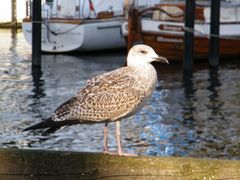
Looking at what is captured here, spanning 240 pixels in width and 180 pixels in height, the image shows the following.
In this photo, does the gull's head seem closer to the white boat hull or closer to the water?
the water

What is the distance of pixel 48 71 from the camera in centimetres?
2703

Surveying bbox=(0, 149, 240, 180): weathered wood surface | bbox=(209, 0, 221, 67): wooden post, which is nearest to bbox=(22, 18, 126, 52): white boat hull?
bbox=(209, 0, 221, 67): wooden post

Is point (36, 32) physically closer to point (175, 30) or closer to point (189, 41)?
point (189, 41)

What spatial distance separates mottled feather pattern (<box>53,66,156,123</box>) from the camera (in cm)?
552

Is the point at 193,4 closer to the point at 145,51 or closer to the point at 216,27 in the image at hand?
the point at 216,27

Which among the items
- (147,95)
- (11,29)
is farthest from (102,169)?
(11,29)

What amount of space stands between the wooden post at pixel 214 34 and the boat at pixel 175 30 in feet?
8.94

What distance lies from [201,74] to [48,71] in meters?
5.16

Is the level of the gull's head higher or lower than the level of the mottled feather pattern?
higher

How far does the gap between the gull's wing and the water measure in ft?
23.6

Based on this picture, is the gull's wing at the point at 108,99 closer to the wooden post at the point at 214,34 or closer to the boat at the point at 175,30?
the wooden post at the point at 214,34

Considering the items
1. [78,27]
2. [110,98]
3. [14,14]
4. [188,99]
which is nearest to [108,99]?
[110,98]

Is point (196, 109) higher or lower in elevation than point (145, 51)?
lower

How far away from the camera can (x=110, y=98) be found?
5.58 m
